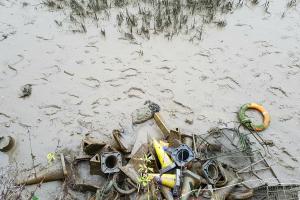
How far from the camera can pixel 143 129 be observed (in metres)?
4.50

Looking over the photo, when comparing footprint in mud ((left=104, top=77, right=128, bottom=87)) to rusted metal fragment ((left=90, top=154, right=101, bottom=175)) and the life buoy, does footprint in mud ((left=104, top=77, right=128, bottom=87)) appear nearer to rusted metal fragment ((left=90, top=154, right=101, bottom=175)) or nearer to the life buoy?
rusted metal fragment ((left=90, top=154, right=101, bottom=175))

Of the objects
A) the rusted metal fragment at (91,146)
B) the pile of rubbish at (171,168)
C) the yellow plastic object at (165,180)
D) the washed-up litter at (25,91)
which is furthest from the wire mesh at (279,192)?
the washed-up litter at (25,91)

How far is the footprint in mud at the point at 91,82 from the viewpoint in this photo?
500 centimetres

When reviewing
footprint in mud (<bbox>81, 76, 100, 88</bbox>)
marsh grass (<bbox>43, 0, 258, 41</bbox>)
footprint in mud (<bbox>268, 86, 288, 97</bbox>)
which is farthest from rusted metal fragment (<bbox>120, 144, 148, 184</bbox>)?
marsh grass (<bbox>43, 0, 258, 41</bbox>)

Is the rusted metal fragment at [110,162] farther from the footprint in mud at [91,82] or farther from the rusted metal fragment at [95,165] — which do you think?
the footprint in mud at [91,82]

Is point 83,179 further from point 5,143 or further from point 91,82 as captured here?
point 91,82

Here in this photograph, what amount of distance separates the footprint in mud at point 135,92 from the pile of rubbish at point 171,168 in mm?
624

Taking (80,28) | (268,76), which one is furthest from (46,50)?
(268,76)

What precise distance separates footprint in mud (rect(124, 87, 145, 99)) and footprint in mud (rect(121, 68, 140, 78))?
28cm

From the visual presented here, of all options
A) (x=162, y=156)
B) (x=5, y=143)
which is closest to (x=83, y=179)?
(x=162, y=156)

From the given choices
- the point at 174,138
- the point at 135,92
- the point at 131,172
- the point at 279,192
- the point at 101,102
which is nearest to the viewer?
the point at 279,192

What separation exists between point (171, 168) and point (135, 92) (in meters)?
1.56

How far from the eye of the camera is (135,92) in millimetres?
4922

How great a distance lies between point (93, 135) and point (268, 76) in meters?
2.89
